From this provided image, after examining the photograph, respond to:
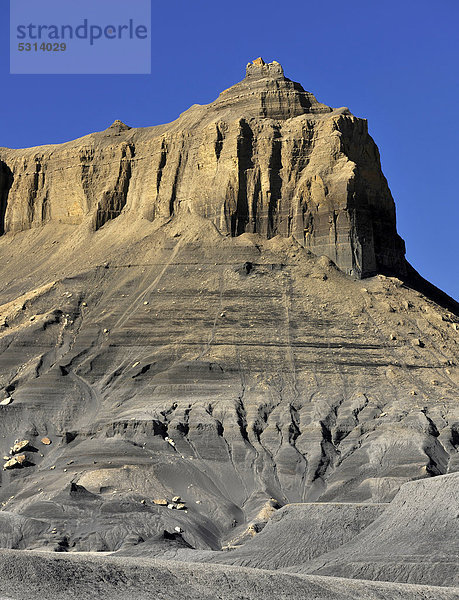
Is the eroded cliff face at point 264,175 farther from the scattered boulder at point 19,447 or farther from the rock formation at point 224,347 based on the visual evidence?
the scattered boulder at point 19,447

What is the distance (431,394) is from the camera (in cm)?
7388

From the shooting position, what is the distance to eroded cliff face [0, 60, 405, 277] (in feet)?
285

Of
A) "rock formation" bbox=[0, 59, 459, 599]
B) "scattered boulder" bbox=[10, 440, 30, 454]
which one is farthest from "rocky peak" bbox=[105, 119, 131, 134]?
"scattered boulder" bbox=[10, 440, 30, 454]

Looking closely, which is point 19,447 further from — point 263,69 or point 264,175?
point 263,69

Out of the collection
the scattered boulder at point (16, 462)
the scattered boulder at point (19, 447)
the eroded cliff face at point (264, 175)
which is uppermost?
the eroded cliff face at point (264, 175)

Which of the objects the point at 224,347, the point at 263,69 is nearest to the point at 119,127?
the point at 263,69

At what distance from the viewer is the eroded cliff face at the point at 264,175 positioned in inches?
3420

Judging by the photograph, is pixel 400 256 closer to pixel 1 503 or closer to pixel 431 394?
pixel 431 394

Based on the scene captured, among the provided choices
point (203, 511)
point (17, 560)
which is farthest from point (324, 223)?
point (17, 560)

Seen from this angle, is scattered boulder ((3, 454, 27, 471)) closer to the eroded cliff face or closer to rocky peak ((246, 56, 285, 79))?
the eroded cliff face

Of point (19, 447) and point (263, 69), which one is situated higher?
point (263, 69)

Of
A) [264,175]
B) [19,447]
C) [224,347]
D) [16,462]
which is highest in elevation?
[264,175]

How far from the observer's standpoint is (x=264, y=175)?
89.0m

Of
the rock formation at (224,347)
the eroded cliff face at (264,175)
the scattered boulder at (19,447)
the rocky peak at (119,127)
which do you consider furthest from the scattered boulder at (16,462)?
the rocky peak at (119,127)
